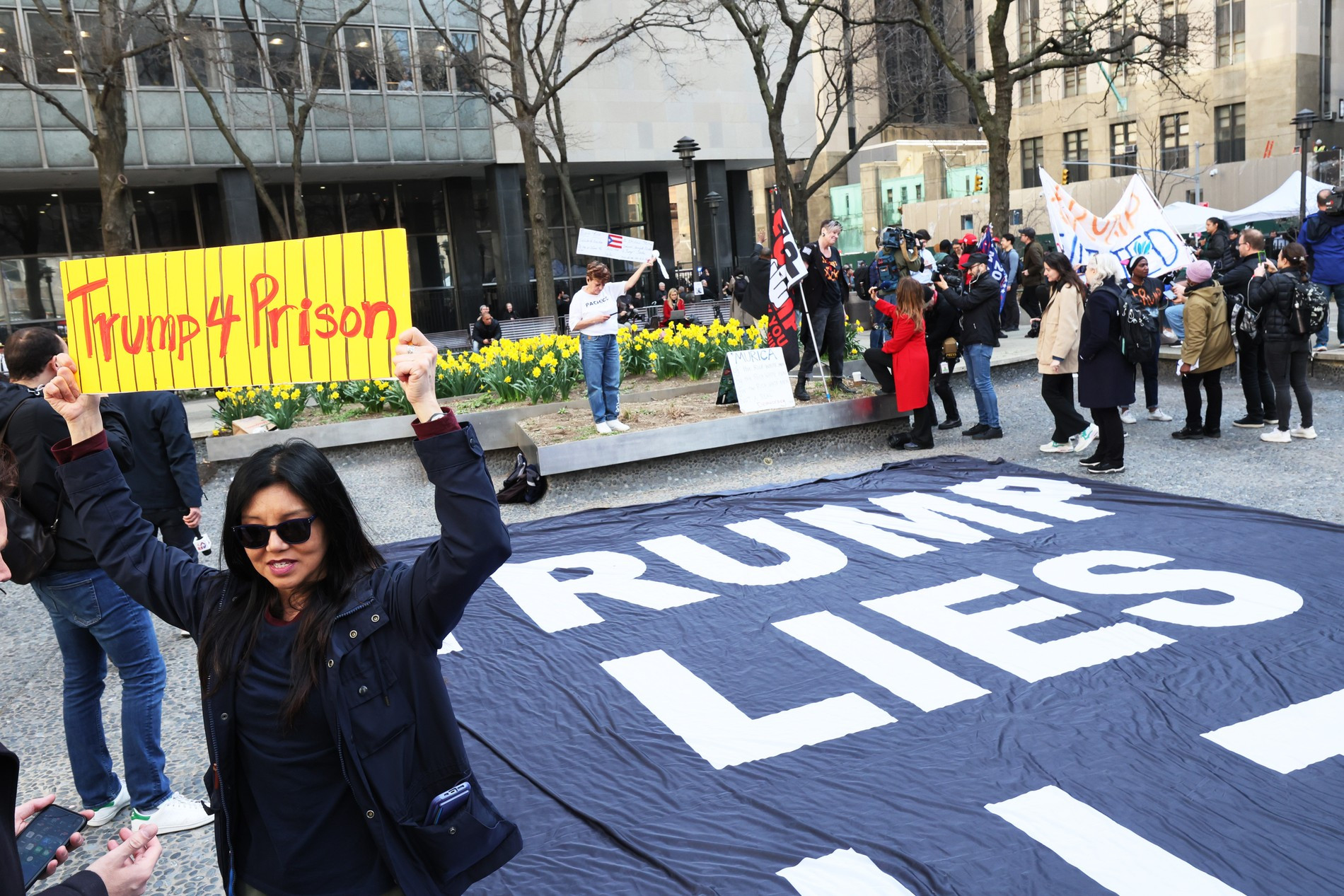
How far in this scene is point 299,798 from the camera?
235 centimetres

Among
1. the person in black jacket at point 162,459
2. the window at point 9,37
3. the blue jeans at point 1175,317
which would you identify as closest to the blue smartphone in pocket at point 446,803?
the person in black jacket at point 162,459

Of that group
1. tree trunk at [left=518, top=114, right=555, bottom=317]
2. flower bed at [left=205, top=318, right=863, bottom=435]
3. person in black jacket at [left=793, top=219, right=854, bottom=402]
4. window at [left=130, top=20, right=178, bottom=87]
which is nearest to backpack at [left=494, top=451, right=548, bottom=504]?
flower bed at [left=205, top=318, right=863, bottom=435]

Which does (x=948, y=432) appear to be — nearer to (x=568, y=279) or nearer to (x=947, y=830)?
(x=947, y=830)

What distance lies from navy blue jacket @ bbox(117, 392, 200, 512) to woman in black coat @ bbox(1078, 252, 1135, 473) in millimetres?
7142

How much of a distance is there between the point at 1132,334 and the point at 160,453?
7.65 meters

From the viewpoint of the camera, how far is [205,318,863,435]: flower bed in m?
12.3

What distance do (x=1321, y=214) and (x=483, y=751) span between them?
502 inches

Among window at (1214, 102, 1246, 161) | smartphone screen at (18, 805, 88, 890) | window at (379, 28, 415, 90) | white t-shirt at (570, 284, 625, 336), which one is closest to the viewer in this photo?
smartphone screen at (18, 805, 88, 890)

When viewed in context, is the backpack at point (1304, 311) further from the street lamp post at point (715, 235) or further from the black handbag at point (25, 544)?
the street lamp post at point (715, 235)

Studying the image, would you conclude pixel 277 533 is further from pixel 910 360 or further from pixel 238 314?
pixel 910 360

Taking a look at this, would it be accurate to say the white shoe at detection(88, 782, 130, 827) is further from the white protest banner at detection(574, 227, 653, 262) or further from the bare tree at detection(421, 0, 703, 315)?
the bare tree at detection(421, 0, 703, 315)

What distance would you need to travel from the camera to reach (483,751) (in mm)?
4641

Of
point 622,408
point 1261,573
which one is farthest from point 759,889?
point 622,408

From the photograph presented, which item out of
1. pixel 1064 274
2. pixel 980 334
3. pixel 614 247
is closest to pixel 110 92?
pixel 614 247
